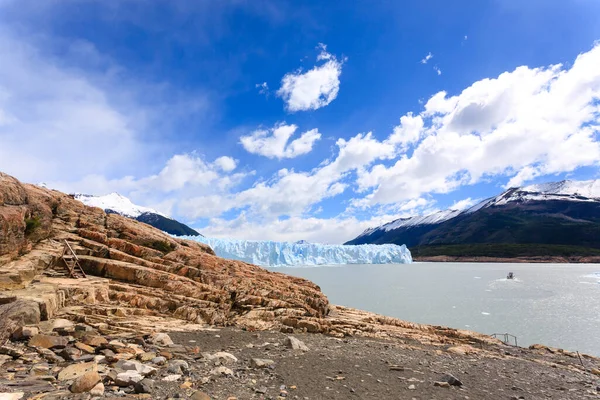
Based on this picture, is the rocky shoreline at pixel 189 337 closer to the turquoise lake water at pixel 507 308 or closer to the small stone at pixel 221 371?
the small stone at pixel 221 371

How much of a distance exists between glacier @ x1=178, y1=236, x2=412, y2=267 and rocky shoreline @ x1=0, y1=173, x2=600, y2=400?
59851 millimetres

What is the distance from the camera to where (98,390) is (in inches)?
218

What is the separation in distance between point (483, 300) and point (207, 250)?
28.2 meters

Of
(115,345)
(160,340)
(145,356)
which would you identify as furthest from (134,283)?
(145,356)

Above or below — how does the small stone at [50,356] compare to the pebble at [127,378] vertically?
above

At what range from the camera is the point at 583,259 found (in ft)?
373

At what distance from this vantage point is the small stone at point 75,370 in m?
6.09

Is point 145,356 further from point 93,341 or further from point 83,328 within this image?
point 83,328

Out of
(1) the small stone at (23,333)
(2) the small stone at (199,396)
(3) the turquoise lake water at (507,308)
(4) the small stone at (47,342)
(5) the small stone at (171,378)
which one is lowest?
(3) the turquoise lake water at (507,308)

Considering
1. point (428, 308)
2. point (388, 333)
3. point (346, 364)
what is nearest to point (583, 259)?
point (428, 308)

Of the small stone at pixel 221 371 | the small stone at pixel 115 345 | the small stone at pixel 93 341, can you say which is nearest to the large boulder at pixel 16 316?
the small stone at pixel 93 341

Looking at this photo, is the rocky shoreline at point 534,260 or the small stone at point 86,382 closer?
the small stone at point 86,382

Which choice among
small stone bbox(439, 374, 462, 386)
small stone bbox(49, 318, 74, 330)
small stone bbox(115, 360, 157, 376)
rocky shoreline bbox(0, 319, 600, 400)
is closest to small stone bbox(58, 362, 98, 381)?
rocky shoreline bbox(0, 319, 600, 400)

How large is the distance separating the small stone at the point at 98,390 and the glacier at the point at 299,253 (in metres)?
71.4
